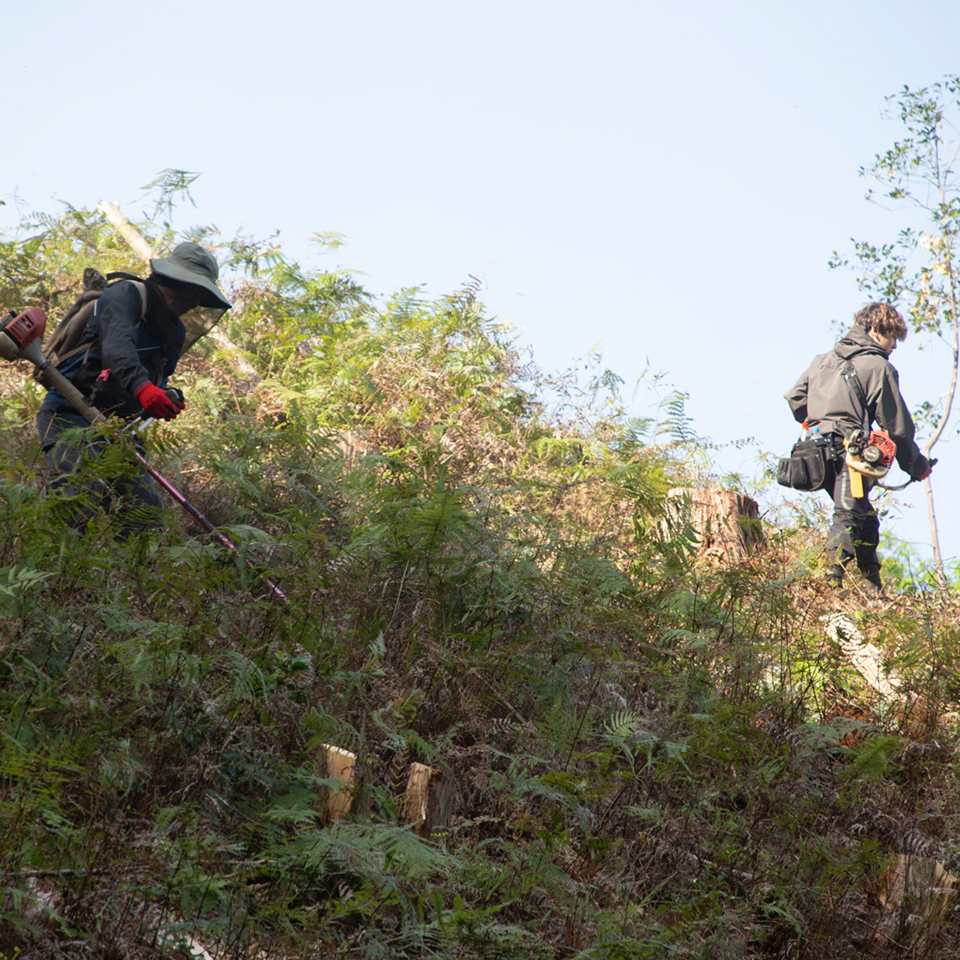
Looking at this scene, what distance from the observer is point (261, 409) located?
8.78 metres

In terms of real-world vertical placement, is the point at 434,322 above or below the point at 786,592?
above

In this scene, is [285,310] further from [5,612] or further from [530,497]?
[5,612]

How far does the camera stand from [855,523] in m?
8.09

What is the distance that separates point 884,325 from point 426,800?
7336 millimetres

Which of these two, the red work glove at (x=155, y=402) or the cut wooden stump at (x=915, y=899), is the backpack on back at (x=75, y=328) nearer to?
the red work glove at (x=155, y=402)

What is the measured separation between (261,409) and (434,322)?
2.54m

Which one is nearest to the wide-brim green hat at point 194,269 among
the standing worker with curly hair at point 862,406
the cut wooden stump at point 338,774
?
Answer: the cut wooden stump at point 338,774

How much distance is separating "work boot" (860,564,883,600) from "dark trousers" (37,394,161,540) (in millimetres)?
5872

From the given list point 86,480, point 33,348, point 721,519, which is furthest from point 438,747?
point 721,519

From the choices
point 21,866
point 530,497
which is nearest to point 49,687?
point 21,866

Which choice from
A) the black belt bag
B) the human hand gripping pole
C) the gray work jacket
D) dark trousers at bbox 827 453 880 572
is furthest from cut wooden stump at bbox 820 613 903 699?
the human hand gripping pole

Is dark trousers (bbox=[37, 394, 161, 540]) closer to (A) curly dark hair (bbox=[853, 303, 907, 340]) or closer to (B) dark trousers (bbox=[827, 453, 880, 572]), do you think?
(B) dark trousers (bbox=[827, 453, 880, 572])

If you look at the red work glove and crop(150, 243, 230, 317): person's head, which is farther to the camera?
crop(150, 243, 230, 317): person's head

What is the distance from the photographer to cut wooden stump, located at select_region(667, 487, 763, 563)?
746 cm
